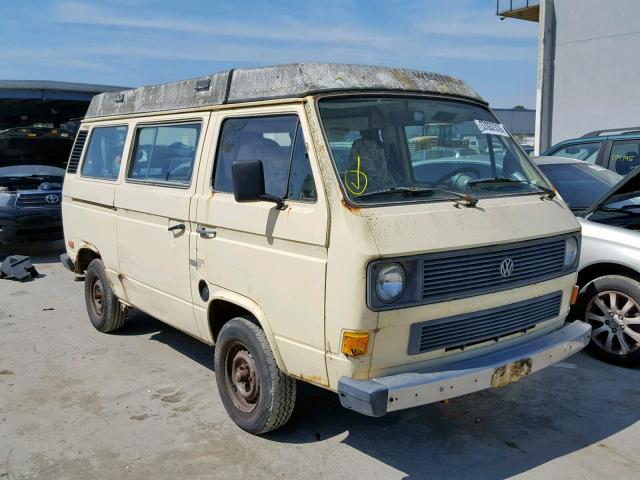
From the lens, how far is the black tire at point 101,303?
19.7 feet

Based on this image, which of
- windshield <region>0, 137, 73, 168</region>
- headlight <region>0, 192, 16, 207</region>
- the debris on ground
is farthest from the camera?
windshield <region>0, 137, 73, 168</region>

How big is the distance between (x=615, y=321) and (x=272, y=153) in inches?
125

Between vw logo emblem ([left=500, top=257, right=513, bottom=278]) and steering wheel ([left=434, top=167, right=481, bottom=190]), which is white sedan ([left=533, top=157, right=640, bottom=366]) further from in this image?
vw logo emblem ([left=500, top=257, right=513, bottom=278])

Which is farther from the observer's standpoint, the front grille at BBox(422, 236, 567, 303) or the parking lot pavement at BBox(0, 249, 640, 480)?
the parking lot pavement at BBox(0, 249, 640, 480)

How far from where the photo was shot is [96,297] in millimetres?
6414

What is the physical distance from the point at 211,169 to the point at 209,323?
1064mm

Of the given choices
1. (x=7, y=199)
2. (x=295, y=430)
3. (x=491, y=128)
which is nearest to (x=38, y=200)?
(x=7, y=199)

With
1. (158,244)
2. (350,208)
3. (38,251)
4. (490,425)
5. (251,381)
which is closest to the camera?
(350,208)

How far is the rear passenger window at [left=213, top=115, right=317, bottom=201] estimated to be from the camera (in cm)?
368

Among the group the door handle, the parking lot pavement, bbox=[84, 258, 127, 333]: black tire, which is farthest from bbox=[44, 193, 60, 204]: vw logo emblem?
the door handle

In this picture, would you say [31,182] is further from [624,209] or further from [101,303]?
[624,209]

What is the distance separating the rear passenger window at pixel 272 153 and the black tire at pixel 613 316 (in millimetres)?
2891

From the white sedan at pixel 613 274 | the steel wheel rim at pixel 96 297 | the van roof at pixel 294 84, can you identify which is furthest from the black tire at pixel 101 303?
the white sedan at pixel 613 274

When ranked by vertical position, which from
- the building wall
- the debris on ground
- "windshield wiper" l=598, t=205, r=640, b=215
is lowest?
the debris on ground
